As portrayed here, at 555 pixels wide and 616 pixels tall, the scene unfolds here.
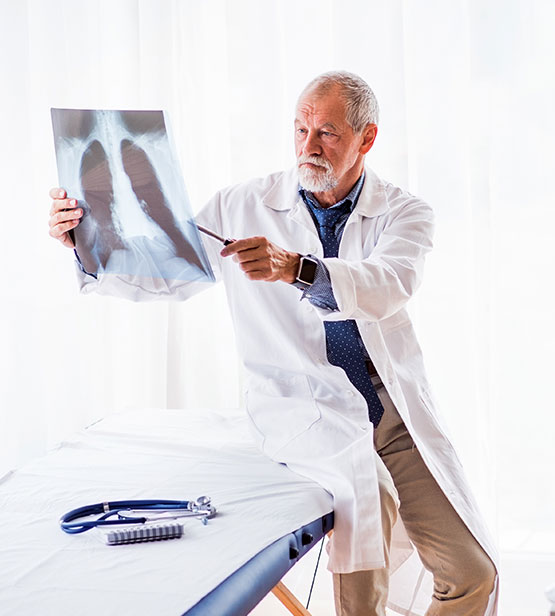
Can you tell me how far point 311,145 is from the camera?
1852 mm

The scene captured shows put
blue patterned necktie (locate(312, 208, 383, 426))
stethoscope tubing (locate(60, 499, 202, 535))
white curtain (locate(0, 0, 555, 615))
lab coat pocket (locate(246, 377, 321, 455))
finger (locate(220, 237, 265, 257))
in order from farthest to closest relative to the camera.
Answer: white curtain (locate(0, 0, 555, 615)), blue patterned necktie (locate(312, 208, 383, 426)), lab coat pocket (locate(246, 377, 321, 455)), finger (locate(220, 237, 265, 257)), stethoscope tubing (locate(60, 499, 202, 535))

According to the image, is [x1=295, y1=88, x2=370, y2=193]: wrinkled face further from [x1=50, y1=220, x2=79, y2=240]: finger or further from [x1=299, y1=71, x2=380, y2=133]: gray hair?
[x1=50, y1=220, x2=79, y2=240]: finger

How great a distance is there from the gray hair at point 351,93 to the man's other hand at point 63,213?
613 millimetres

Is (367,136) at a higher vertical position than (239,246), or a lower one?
higher

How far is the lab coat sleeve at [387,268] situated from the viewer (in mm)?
1564

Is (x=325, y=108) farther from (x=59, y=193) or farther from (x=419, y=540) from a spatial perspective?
(x=419, y=540)

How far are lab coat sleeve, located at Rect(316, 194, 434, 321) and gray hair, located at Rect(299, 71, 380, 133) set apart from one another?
0.20 metres

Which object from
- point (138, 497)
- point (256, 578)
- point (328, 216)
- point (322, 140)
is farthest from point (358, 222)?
point (256, 578)

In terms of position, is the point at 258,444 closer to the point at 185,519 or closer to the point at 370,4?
the point at 185,519

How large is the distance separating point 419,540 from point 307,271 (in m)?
0.69

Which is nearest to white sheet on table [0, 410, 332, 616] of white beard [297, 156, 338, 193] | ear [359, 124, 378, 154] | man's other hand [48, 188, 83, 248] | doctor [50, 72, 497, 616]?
doctor [50, 72, 497, 616]

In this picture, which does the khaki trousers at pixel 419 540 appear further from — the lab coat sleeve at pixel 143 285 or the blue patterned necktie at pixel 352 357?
the lab coat sleeve at pixel 143 285

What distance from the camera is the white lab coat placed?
156 cm

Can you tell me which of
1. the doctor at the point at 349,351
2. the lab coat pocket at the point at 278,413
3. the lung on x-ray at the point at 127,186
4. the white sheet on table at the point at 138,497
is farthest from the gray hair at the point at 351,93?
the white sheet on table at the point at 138,497
